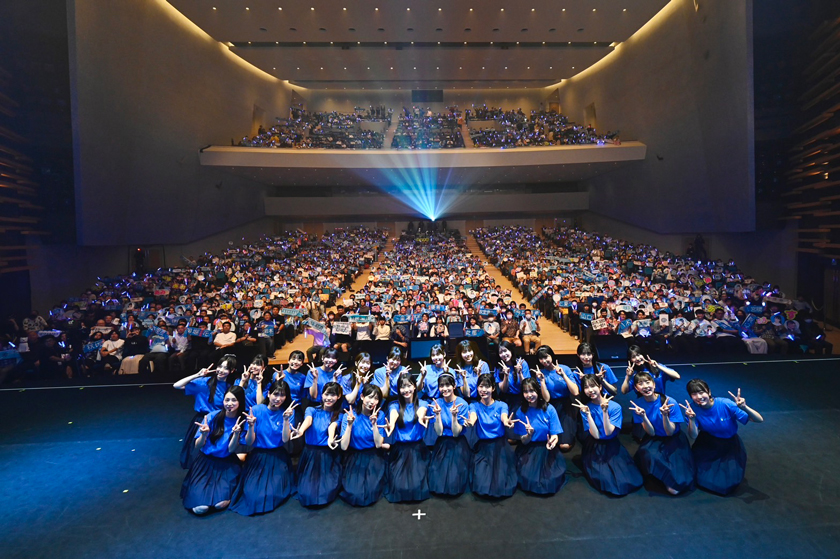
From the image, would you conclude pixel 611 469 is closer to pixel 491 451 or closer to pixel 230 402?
pixel 491 451

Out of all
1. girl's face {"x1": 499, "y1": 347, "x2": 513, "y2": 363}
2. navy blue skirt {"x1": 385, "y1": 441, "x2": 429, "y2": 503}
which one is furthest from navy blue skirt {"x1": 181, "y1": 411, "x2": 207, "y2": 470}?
girl's face {"x1": 499, "y1": 347, "x2": 513, "y2": 363}

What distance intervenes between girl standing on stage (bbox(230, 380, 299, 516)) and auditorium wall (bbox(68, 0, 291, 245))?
11736mm

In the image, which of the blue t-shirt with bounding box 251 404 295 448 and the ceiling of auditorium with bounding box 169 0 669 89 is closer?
the blue t-shirt with bounding box 251 404 295 448

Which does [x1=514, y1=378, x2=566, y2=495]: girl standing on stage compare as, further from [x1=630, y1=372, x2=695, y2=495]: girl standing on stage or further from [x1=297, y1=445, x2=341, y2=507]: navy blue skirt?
[x1=297, y1=445, x2=341, y2=507]: navy blue skirt

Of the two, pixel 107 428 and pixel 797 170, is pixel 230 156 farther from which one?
pixel 797 170

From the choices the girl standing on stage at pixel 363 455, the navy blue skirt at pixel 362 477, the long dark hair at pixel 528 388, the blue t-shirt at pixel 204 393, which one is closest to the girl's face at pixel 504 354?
the long dark hair at pixel 528 388

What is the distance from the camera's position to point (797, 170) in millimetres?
12008

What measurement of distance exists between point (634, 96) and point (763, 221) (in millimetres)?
8005

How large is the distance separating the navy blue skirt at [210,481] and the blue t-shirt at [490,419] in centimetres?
226

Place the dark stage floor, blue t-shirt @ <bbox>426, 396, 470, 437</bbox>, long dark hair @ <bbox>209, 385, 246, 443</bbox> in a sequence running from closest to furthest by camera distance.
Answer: the dark stage floor → long dark hair @ <bbox>209, 385, 246, 443</bbox> → blue t-shirt @ <bbox>426, 396, 470, 437</bbox>

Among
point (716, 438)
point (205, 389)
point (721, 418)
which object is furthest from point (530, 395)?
point (205, 389)

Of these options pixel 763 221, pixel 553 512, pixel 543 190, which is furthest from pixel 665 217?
pixel 553 512

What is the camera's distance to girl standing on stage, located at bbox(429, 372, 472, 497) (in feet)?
13.0

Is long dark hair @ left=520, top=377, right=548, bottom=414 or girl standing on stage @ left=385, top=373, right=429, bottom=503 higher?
long dark hair @ left=520, top=377, right=548, bottom=414
